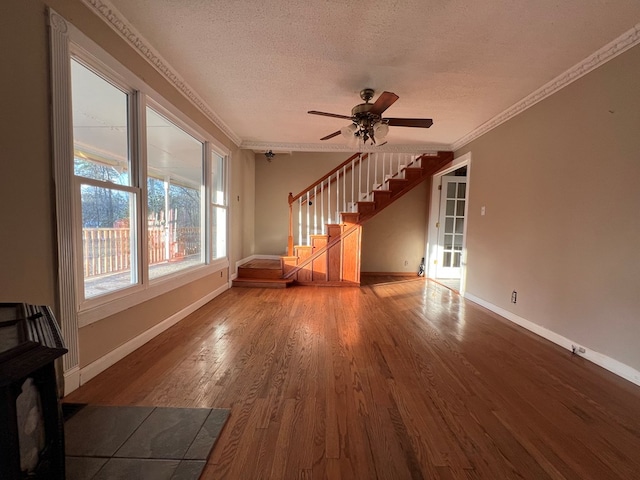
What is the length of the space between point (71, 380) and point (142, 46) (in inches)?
99.3

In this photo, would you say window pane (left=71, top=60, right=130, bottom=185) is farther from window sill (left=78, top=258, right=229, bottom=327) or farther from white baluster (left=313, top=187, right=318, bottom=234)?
white baluster (left=313, top=187, right=318, bottom=234)

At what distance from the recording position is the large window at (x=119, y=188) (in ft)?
6.07

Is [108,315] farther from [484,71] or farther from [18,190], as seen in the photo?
[484,71]

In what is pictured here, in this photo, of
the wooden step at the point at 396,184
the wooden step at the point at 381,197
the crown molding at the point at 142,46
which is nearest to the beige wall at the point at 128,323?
the crown molding at the point at 142,46

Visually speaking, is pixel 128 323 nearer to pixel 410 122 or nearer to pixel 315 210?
pixel 410 122

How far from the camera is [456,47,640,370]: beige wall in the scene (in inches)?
78.7

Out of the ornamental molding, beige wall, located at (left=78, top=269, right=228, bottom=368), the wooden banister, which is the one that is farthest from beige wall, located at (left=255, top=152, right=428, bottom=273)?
the ornamental molding

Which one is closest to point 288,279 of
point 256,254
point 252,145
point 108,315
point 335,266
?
point 335,266

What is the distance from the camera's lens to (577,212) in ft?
7.75

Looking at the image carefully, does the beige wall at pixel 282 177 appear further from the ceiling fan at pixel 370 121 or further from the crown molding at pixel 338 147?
the ceiling fan at pixel 370 121

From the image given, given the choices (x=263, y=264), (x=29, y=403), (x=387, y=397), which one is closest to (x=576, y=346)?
(x=387, y=397)

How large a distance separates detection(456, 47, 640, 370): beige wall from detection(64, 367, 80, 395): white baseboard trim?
3886 mm

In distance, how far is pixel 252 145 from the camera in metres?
4.75

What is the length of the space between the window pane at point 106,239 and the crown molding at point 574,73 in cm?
399
